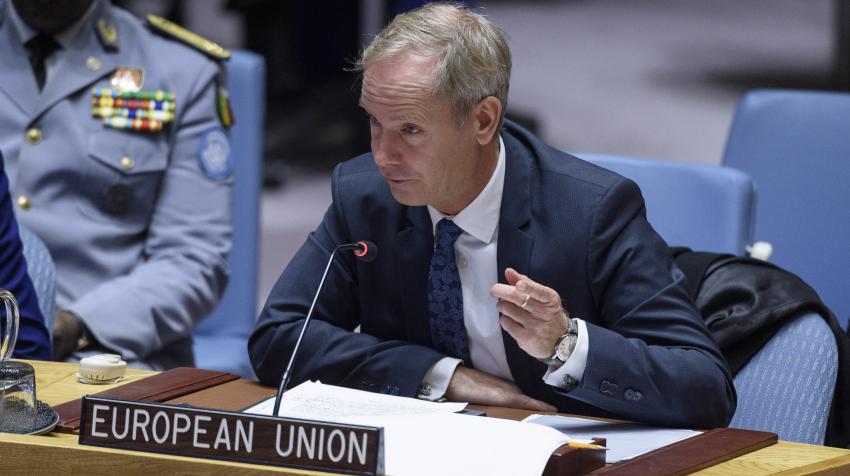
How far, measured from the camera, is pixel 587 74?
5914mm

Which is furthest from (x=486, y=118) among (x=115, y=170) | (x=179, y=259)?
(x=115, y=170)

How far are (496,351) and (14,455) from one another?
29.6 inches

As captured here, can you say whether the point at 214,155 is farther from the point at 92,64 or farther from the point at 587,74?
the point at 587,74

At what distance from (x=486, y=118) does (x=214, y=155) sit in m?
1.15

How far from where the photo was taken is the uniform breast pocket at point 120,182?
302 cm

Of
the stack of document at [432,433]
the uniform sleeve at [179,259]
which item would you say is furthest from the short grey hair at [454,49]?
the uniform sleeve at [179,259]

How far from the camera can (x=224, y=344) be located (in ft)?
11.0

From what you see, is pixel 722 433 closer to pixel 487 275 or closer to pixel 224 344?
pixel 487 275

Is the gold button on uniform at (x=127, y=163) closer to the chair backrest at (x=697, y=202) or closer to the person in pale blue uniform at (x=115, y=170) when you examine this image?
the person in pale blue uniform at (x=115, y=170)

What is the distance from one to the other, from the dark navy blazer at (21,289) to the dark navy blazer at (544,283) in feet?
1.37

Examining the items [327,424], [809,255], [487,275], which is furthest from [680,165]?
[327,424]

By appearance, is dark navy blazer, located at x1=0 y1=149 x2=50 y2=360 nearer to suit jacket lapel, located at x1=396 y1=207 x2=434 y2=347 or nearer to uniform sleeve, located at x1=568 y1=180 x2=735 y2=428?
suit jacket lapel, located at x1=396 y1=207 x2=434 y2=347

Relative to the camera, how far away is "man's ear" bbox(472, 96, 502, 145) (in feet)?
6.74

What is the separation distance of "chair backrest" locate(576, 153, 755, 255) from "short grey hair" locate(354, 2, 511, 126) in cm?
75
